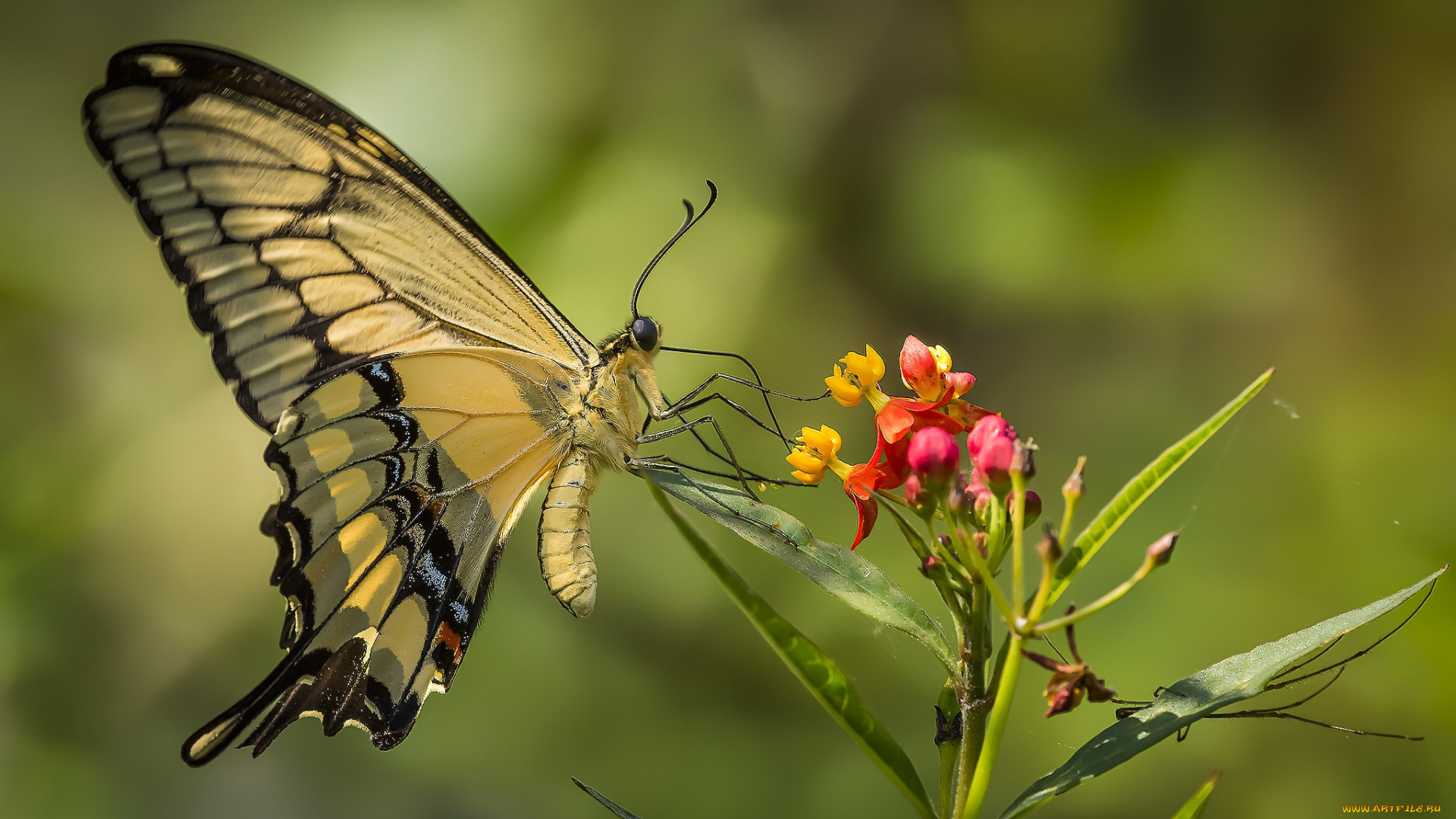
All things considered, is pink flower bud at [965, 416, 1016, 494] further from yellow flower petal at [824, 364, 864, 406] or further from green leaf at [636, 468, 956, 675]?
yellow flower petal at [824, 364, 864, 406]

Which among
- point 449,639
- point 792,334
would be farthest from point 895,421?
point 792,334

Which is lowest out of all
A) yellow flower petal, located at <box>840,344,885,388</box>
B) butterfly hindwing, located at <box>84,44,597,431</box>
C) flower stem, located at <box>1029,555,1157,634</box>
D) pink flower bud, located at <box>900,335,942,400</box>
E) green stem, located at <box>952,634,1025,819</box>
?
green stem, located at <box>952,634,1025,819</box>

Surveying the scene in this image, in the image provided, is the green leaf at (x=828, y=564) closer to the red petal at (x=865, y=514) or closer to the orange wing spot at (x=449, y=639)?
the red petal at (x=865, y=514)

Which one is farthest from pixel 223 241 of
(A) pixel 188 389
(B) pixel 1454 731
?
(B) pixel 1454 731

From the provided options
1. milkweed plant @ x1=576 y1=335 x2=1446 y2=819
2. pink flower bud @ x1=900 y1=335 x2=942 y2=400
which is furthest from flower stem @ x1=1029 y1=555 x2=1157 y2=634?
pink flower bud @ x1=900 y1=335 x2=942 y2=400

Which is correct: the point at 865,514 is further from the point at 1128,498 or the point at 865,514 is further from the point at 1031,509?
the point at 1128,498

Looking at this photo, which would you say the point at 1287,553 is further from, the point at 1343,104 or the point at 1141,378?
the point at 1343,104
